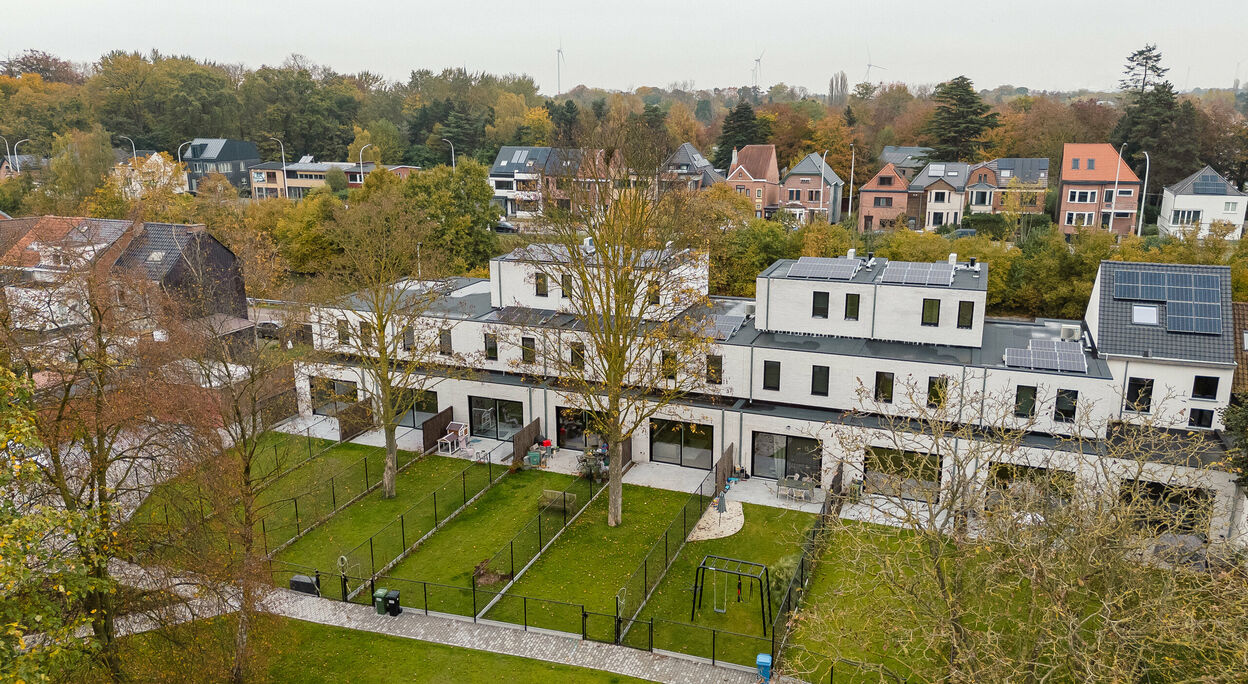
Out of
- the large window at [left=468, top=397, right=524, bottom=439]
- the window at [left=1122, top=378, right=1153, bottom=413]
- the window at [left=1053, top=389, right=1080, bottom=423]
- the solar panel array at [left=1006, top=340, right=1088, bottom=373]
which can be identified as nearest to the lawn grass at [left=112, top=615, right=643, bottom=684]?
the large window at [left=468, top=397, right=524, bottom=439]

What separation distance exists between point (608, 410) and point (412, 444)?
10.5 m

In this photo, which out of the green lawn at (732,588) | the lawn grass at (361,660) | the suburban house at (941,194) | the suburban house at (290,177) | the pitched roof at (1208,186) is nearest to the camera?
the lawn grass at (361,660)

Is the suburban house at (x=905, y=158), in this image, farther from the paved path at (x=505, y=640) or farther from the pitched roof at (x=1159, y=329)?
the paved path at (x=505, y=640)

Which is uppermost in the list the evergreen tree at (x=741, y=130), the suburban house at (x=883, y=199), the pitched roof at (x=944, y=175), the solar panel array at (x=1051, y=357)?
the evergreen tree at (x=741, y=130)

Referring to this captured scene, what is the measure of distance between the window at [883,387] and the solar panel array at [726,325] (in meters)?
5.52

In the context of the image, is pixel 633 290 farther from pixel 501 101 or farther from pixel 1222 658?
pixel 501 101

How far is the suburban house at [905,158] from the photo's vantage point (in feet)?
254

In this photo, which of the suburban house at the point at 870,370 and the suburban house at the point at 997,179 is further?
the suburban house at the point at 997,179

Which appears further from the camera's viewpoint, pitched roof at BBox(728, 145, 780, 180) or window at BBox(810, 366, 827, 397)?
pitched roof at BBox(728, 145, 780, 180)

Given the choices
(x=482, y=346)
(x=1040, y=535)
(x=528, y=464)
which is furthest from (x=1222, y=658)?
(x=482, y=346)

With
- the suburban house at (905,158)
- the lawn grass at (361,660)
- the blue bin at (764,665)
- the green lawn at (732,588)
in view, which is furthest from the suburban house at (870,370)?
the suburban house at (905,158)

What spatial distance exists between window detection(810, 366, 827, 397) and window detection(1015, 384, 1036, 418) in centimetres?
609

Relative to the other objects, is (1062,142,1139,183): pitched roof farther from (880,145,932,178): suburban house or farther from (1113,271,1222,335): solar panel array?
(1113,271,1222,335): solar panel array

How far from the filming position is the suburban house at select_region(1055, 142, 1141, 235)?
62844 mm
